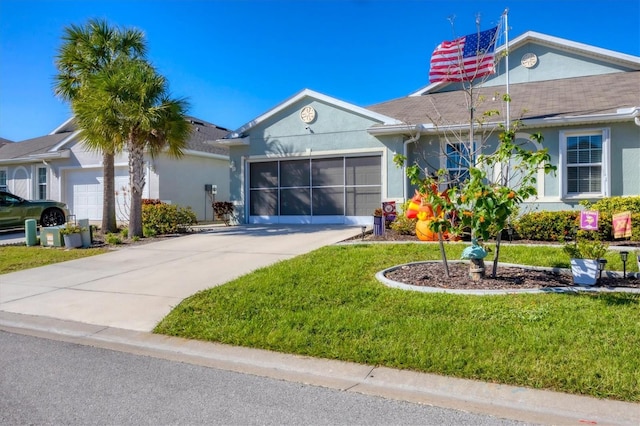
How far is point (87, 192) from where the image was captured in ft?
67.1

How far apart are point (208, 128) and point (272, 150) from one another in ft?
35.0

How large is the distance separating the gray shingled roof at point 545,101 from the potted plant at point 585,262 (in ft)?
21.8

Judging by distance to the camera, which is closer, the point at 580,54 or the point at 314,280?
the point at 314,280

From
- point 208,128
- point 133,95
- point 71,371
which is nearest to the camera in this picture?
point 71,371

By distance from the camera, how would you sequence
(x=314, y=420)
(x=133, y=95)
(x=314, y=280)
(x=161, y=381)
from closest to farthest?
1. (x=314, y=420)
2. (x=161, y=381)
3. (x=314, y=280)
4. (x=133, y=95)

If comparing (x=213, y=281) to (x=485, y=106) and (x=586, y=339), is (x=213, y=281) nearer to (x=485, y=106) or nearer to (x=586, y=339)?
(x=586, y=339)

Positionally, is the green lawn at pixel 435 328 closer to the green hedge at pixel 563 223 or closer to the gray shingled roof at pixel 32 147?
the green hedge at pixel 563 223

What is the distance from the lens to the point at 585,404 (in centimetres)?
348

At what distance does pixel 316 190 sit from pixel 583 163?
8335 millimetres

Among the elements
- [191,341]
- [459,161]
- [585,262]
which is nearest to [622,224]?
[585,262]

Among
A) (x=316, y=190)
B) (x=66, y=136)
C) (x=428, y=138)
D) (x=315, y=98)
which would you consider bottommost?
(x=316, y=190)

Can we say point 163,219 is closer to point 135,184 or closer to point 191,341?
point 135,184

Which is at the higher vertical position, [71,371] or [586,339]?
[586,339]

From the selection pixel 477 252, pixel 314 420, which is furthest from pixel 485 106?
pixel 314 420
